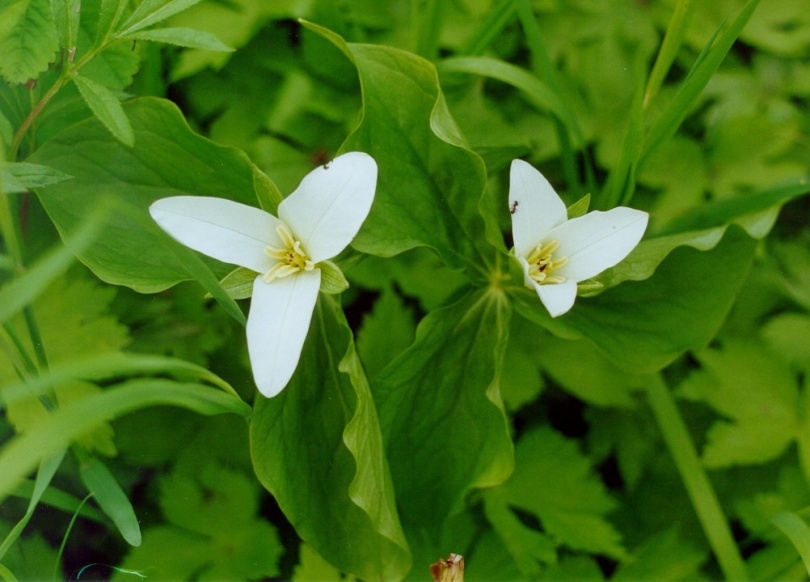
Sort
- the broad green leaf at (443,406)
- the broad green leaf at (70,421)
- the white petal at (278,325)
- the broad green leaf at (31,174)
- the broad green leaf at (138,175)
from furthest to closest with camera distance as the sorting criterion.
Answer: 1. the broad green leaf at (443,406)
2. the broad green leaf at (138,175)
3. the broad green leaf at (31,174)
4. the white petal at (278,325)
5. the broad green leaf at (70,421)

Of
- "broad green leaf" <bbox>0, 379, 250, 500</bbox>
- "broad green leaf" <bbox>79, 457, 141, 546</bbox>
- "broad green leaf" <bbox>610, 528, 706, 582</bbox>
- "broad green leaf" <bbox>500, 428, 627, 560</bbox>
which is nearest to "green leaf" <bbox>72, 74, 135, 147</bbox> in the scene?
"broad green leaf" <bbox>0, 379, 250, 500</bbox>

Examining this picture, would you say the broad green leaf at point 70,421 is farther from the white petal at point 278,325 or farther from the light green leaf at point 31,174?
→ the light green leaf at point 31,174

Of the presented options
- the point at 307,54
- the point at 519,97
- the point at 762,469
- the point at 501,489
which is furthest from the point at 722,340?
the point at 307,54

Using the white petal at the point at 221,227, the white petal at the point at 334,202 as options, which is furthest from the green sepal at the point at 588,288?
the white petal at the point at 221,227

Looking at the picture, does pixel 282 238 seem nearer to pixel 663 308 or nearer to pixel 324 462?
pixel 324 462

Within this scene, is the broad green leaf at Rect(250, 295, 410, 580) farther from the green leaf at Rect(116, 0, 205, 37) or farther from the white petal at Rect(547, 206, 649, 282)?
the green leaf at Rect(116, 0, 205, 37)

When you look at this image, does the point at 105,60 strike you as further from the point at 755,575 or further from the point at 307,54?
the point at 755,575
